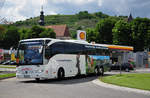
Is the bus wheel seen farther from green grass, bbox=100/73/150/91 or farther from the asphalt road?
the asphalt road

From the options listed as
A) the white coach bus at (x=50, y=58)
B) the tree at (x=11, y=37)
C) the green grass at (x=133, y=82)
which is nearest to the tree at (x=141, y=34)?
the white coach bus at (x=50, y=58)

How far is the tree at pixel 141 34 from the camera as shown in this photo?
65250 millimetres

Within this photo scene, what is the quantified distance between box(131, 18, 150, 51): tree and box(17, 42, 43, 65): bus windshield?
4887 centimetres

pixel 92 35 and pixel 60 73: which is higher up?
pixel 92 35

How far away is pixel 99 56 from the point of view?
28.1m

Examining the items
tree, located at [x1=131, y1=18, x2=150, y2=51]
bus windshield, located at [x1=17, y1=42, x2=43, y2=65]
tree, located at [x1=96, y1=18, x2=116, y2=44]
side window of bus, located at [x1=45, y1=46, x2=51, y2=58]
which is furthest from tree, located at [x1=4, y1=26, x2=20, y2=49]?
side window of bus, located at [x1=45, y1=46, x2=51, y2=58]

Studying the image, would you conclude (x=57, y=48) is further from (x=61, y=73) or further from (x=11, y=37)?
(x=11, y=37)

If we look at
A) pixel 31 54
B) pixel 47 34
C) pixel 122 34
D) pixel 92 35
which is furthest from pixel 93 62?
pixel 47 34

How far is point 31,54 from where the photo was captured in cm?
1919

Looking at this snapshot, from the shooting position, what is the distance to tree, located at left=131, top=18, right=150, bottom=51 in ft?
214

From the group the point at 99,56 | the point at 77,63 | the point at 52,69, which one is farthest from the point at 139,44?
the point at 52,69

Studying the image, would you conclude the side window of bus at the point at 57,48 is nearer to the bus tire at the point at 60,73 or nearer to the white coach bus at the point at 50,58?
the white coach bus at the point at 50,58

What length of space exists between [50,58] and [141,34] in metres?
49.6

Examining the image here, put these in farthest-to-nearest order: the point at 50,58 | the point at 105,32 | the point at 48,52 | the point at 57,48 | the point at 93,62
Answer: the point at 105,32 < the point at 93,62 < the point at 57,48 < the point at 50,58 < the point at 48,52
